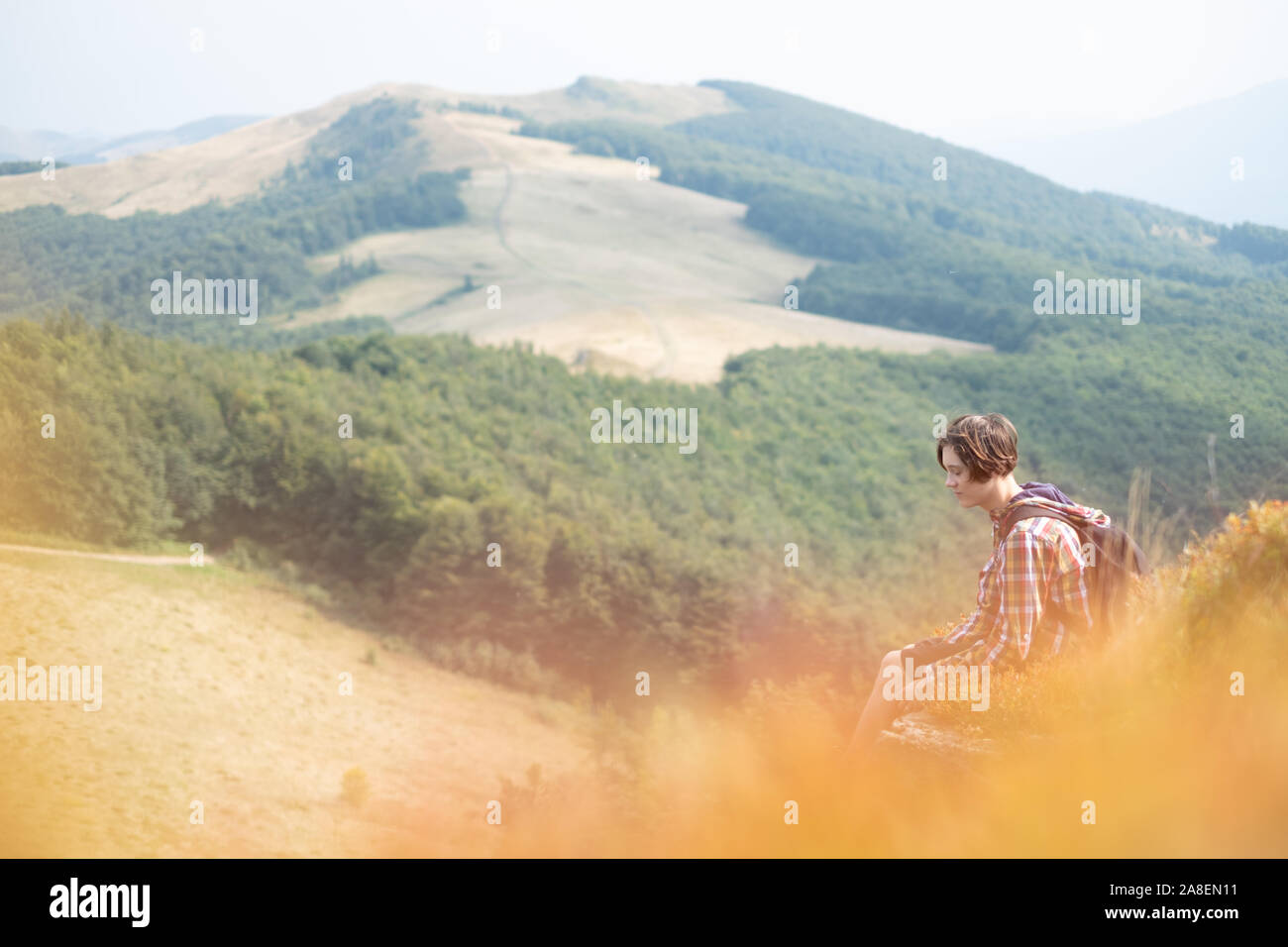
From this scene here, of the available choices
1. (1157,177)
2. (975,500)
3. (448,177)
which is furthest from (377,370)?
(1157,177)

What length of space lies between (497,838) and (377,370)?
1383 inches

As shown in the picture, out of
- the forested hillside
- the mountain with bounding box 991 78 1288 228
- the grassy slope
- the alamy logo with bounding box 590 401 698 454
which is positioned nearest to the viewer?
the grassy slope

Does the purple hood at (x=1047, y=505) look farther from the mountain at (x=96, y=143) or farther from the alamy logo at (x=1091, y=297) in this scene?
the alamy logo at (x=1091, y=297)

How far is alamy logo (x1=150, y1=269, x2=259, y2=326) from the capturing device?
251ft

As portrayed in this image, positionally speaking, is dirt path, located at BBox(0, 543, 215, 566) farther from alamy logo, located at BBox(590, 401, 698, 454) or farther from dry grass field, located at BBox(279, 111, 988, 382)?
dry grass field, located at BBox(279, 111, 988, 382)

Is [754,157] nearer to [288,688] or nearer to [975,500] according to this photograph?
[288,688]

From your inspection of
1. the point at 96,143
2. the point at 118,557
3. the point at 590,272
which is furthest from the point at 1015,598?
the point at 590,272

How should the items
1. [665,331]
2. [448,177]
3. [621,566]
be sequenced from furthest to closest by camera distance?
[448,177] < [665,331] < [621,566]

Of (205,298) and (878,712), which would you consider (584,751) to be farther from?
(205,298)

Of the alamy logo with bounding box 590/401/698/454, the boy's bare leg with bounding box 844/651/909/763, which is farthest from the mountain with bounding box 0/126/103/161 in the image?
the boy's bare leg with bounding box 844/651/909/763

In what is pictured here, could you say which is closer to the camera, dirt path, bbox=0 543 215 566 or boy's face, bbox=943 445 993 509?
boy's face, bbox=943 445 993 509

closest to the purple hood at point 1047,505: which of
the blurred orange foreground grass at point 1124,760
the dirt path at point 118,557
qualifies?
the blurred orange foreground grass at point 1124,760

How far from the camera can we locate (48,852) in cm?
445

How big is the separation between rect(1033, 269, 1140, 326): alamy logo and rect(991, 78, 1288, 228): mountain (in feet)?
17.4
